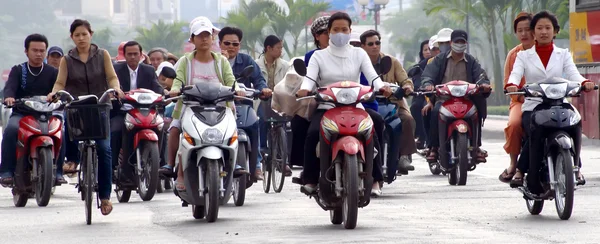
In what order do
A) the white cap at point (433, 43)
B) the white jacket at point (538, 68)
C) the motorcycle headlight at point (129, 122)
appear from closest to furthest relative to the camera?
the white jacket at point (538, 68)
the motorcycle headlight at point (129, 122)
the white cap at point (433, 43)

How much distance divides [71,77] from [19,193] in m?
1.76

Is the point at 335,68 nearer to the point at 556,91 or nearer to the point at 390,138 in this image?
the point at 556,91

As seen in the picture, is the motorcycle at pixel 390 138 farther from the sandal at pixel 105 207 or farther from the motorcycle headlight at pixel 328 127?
the motorcycle headlight at pixel 328 127

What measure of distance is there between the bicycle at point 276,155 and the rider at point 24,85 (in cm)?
239

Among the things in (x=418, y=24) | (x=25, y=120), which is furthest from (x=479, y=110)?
(x=418, y=24)

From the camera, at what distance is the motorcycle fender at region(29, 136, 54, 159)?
13281 mm

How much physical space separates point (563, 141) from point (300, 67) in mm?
1932

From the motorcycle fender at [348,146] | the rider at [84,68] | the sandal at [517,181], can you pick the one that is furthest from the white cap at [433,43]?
the motorcycle fender at [348,146]

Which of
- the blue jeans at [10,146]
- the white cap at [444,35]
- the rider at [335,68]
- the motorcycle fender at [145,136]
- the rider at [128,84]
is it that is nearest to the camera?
the rider at [335,68]

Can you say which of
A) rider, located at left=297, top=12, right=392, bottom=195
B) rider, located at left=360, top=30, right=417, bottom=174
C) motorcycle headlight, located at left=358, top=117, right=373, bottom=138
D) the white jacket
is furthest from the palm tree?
motorcycle headlight, located at left=358, top=117, right=373, bottom=138

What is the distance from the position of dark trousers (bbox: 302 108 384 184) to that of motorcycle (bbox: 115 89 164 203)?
332 centimetres

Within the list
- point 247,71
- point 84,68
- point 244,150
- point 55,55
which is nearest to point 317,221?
point 247,71

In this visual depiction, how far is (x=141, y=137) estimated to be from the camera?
13.8m

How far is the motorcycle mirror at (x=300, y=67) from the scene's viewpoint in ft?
33.6
